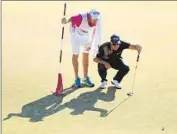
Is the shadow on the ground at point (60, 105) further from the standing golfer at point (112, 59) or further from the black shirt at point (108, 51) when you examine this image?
the black shirt at point (108, 51)

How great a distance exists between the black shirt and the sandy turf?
0.72m

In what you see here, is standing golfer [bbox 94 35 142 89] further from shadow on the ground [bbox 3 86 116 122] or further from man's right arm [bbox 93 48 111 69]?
shadow on the ground [bbox 3 86 116 122]

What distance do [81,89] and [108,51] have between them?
1.01 m

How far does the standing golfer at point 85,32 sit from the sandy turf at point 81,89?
0.84 m

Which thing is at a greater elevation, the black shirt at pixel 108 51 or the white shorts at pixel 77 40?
the white shorts at pixel 77 40

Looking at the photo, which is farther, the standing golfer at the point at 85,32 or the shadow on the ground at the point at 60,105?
the standing golfer at the point at 85,32

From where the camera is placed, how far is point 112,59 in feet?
38.0

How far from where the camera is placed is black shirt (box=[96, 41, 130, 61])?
37.3ft

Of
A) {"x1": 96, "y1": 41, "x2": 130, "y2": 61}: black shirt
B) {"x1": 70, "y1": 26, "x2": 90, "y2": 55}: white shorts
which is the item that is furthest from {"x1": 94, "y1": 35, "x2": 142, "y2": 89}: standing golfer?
{"x1": 70, "y1": 26, "x2": 90, "y2": 55}: white shorts

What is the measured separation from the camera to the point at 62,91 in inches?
450

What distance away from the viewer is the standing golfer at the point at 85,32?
11.1 metres

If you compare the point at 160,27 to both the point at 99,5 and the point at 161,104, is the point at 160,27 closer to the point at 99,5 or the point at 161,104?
the point at 99,5

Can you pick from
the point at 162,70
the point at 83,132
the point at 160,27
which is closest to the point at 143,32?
the point at 160,27

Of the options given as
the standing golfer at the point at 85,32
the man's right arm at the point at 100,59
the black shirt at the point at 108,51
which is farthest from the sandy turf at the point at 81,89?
the standing golfer at the point at 85,32
